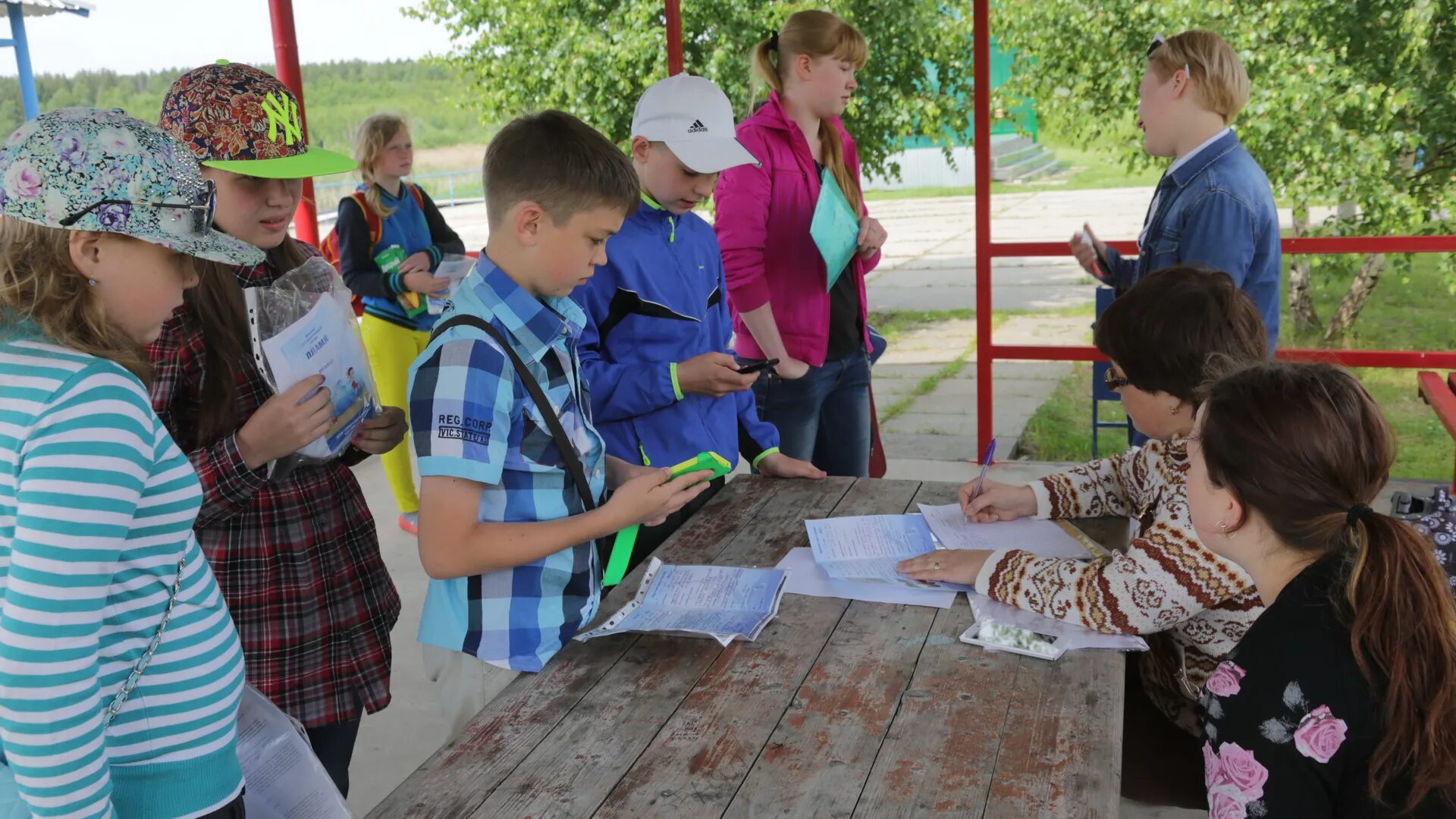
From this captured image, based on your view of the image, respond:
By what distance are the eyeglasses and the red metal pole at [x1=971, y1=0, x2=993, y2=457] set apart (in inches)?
162

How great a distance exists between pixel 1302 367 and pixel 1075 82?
19.2 ft

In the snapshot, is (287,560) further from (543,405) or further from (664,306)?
(664,306)

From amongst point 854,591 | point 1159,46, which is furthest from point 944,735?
point 1159,46

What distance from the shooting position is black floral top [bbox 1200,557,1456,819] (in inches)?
51.6

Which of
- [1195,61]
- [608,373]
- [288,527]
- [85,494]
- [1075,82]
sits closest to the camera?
[85,494]

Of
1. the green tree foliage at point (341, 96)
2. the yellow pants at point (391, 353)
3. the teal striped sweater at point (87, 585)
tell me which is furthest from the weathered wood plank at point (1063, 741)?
the yellow pants at point (391, 353)

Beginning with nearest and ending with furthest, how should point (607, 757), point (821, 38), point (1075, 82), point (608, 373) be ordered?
point (607, 757) < point (608, 373) < point (821, 38) < point (1075, 82)

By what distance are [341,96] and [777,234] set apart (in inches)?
363

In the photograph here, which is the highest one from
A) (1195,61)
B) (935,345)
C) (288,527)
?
(1195,61)

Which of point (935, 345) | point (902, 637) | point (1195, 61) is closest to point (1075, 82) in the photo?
point (935, 345)

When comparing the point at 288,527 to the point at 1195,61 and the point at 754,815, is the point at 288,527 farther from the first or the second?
the point at 1195,61

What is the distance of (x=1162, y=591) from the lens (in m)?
1.78

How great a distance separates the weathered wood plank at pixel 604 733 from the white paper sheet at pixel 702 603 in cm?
3

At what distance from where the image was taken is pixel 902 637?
5.84 ft
